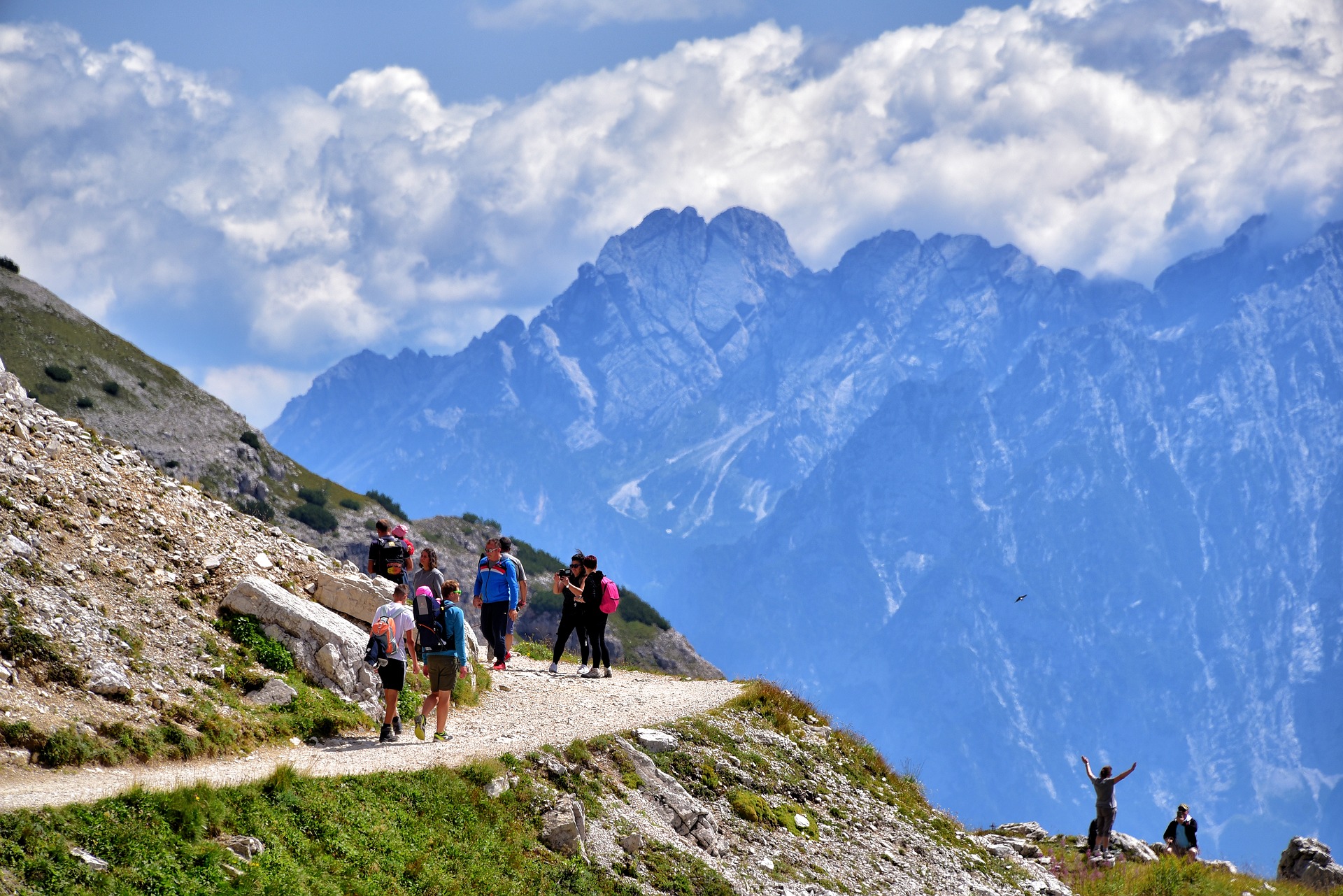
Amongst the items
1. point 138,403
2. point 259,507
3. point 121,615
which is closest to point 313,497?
point 259,507

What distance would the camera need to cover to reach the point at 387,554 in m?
23.3

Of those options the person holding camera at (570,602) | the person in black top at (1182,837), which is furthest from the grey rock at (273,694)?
the person in black top at (1182,837)

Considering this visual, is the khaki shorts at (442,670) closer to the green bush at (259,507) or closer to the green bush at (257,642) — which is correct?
the green bush at (257,642)

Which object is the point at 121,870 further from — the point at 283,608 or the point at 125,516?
the point at 125,516

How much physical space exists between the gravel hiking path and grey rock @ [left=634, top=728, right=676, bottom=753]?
1.56 feet

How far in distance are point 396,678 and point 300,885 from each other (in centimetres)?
606

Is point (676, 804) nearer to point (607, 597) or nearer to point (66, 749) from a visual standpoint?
point (607, 597)

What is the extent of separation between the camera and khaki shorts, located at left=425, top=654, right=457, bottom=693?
18.4 m

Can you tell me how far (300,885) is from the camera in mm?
11953

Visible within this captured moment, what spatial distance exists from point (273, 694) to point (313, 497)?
98.1 m

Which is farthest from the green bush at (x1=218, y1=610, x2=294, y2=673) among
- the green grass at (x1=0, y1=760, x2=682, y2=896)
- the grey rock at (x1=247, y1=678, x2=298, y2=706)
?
the green grass at (x1=0, y1=760, x2=682, y2=896)

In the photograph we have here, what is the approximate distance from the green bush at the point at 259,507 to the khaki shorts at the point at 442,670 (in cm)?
8523

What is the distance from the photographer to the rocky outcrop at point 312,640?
1941 cm

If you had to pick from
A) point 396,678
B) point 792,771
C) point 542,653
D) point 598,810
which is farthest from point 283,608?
point 542,653
